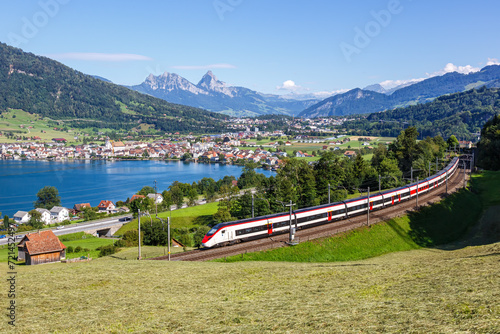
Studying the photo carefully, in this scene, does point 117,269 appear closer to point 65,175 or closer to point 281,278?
point 281,278

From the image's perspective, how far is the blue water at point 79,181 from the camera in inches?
4166

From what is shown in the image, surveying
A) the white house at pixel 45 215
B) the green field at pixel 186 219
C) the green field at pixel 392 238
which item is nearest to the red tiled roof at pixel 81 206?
the white house at pixel 45 215

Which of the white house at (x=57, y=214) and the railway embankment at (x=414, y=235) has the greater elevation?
the railway embankment at (x=414, y=235)

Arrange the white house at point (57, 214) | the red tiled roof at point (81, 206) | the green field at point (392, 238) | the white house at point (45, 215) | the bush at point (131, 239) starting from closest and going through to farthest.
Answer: the green field at point (392, 238), the bush at point (131, 239), the white house at point (45, 215), the white house at point (57, 214), the red tiled roof at point (81, 206)

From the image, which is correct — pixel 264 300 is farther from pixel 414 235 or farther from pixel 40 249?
pixel 40 249

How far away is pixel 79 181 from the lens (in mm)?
136625

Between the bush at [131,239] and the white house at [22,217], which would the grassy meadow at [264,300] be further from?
the white house at [22,217]

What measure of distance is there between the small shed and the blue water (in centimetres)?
6266

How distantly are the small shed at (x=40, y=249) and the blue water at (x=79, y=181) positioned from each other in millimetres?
62660

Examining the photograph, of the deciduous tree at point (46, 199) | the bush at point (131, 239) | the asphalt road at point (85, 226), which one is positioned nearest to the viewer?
the bush at point (131, 239)

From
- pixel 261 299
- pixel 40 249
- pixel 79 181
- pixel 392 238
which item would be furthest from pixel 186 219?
pixel 79 181

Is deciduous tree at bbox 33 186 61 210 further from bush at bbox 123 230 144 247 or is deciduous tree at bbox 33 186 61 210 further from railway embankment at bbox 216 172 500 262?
railway embankment at bbox 216 172 500 262

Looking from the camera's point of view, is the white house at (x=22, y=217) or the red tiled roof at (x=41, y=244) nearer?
the red tiled roof at (x=41, y=244)

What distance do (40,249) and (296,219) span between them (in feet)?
77.2
